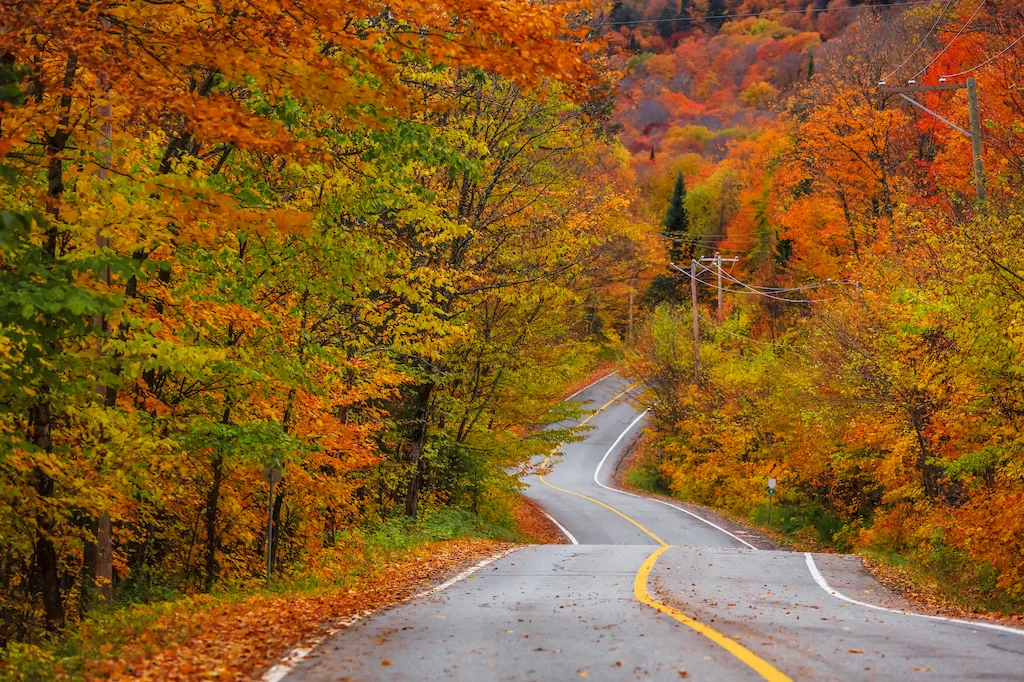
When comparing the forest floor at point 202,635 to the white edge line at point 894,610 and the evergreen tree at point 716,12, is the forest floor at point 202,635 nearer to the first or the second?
the white edge line at point 894,610

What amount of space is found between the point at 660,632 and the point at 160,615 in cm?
525

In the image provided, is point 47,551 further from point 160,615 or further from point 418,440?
point 418,440

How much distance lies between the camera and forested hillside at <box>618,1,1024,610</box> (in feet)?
54.4

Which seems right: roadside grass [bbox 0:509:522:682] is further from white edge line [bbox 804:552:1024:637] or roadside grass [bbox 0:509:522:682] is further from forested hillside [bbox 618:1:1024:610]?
forested hillside [bbox 618:1:1024:610]

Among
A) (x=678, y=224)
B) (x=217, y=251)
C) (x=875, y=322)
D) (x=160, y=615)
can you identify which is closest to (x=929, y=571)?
(x=875, y=322)

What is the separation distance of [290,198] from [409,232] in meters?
5.94

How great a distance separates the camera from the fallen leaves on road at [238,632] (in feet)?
24.5

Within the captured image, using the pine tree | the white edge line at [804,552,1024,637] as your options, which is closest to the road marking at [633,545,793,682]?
the white edge line at [804,552,1024,637]

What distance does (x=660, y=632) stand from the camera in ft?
28.4

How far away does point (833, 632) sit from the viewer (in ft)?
29.3

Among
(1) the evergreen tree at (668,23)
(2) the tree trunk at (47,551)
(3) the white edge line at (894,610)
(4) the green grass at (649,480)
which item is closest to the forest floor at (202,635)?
(2) the tree trunk at (47,551)

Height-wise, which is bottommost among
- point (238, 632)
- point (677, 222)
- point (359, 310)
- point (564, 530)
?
point (564, 530)

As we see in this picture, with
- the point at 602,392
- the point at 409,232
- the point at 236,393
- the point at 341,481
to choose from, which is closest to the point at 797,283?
the point at 602,392

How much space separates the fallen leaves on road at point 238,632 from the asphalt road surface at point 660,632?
1.46 ft
